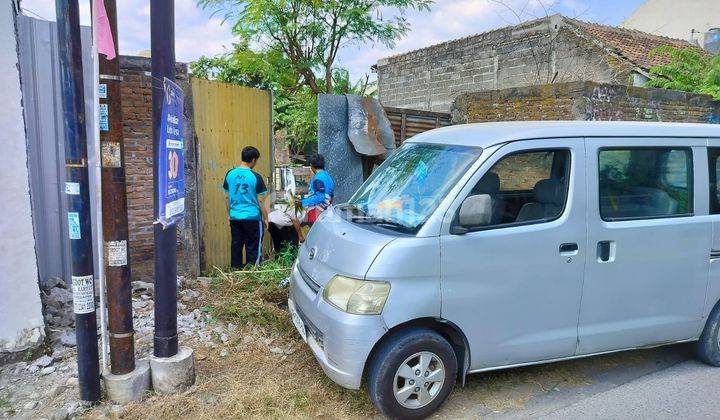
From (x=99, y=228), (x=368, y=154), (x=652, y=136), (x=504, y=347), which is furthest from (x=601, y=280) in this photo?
(x=368, y=154)

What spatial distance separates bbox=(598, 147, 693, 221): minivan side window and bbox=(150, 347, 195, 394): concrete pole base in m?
3.19

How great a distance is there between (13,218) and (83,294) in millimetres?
988

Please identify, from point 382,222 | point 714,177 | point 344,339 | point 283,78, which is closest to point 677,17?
point 283,78

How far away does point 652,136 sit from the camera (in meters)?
3.83

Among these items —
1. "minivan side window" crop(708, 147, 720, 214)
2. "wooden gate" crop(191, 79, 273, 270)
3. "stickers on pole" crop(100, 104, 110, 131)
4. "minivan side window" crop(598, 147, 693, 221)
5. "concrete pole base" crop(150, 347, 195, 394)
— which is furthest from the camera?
"wooden gate" crop(191, 79, 273, 270)

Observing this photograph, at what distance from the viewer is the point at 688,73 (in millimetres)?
11453

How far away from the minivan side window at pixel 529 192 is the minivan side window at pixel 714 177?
1.41 m

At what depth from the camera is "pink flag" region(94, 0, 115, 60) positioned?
301cm

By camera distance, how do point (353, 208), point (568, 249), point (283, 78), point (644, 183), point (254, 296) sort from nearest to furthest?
1. point (568, 249)
2. point (644, 183)
3. point (353, 208)
4. point (254, 296)
5. point (283, 78)

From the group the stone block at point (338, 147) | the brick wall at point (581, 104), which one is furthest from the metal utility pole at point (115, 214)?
the brick wall at point (581, 104)

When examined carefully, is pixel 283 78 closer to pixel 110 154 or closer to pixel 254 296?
pixel 254 296

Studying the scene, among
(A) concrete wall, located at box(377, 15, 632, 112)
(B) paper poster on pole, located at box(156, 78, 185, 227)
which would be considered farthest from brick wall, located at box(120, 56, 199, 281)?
(A) concrete wall, located at box(377, 15, 632, 112)

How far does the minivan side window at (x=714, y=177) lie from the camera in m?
4.00

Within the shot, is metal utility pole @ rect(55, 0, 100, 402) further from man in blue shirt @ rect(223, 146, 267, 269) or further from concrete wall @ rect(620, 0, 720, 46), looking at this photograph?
concrete wall @ rect(620, 0, 720, 46)
